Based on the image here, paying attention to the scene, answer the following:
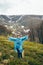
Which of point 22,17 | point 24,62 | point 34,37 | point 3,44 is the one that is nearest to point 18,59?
point 24,62

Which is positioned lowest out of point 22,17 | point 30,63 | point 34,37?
point 22,17

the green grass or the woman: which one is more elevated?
the woman

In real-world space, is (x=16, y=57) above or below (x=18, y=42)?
below

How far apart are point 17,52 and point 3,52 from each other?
0.75 m

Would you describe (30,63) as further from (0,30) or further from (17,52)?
(0,30)

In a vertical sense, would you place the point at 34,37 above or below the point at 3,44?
below

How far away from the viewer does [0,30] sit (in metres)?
17.2

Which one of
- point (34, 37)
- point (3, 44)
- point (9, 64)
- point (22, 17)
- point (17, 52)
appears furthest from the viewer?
point (22, 17)

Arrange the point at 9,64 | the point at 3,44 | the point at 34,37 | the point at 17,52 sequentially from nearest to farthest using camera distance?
the point at 9,64, the point at 17,52, the point at 3,44, the point at 34,37

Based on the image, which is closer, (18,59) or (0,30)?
(18,59)

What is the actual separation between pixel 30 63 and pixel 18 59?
1.79 feet

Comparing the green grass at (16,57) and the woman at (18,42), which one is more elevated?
the woman at (18,42)

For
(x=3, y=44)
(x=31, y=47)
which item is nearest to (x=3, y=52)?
(x=3, y=44)

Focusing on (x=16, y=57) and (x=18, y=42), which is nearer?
(x=18, y=42)
